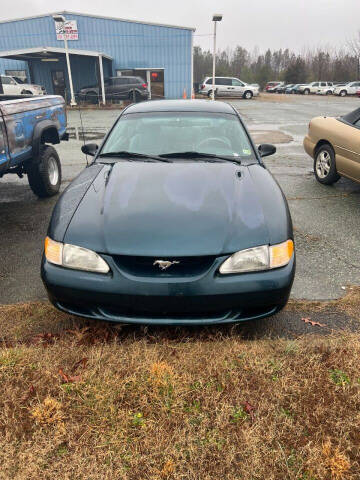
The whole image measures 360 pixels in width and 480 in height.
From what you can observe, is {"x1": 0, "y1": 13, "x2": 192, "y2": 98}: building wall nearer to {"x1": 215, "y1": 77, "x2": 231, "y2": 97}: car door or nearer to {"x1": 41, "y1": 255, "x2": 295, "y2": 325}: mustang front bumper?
{"x1": 215, "y1": 77, "x2": 231, "y2": 97}: car door

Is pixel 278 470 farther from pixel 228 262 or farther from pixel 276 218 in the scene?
pixel 276 218

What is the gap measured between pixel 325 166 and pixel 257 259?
4.60 meters

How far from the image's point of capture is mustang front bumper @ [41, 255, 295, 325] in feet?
6.78

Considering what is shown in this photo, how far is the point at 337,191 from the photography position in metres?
5.84

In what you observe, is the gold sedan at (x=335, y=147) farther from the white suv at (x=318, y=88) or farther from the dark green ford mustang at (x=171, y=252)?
the white suv at (x=318, y=88)

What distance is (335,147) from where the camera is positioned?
5.62m

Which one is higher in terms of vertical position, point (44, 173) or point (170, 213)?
point (170, 213)

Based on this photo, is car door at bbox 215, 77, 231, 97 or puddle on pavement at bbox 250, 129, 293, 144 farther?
car door at bbox 215, 77, 231, 97

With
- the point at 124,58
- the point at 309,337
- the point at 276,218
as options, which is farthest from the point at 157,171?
the point at 124,58

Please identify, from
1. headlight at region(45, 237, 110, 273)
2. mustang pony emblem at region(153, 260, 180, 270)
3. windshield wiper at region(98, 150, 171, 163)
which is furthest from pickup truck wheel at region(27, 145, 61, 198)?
mustang pony emblem at region(153, 260, 180, 270)

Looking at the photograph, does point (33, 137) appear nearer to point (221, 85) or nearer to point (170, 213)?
point (170, 213)

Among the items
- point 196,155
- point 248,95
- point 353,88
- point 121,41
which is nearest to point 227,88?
point 248,95

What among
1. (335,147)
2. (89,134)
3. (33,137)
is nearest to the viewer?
(33,137)

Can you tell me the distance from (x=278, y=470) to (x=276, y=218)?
1432 millimetres
